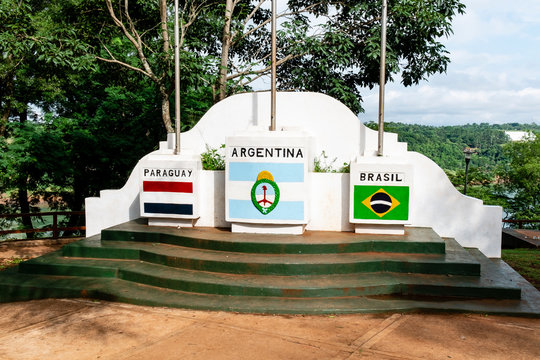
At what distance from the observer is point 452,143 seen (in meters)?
61.8

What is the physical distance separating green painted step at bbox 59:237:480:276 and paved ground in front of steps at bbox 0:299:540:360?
3.25ft

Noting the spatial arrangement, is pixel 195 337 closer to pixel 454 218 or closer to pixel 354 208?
pixel 354 208

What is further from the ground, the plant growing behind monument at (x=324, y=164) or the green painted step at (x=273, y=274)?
the plant growing behind monument at (x=324, y=164)

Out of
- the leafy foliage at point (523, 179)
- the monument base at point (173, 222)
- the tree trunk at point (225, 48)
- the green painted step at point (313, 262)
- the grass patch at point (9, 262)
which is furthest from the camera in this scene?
the leafy foliage at point (523, 179)

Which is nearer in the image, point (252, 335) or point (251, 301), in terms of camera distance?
point (252, 335)

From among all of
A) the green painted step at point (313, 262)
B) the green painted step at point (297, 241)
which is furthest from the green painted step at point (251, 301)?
the green painted step at point (297, 241)

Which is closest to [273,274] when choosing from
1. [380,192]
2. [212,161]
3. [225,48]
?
[380,192]

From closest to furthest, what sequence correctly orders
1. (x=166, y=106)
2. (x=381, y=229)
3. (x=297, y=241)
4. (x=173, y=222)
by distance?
(x=297, y=241) → (x=381, y=229) → (x=173, y=222) → (x=166, y=106)

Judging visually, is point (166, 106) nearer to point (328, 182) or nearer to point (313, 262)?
point (328, 182)

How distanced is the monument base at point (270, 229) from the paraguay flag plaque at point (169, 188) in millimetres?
928

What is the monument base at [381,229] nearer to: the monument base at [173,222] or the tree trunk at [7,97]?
the monument base at [173,222]

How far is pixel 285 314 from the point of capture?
5.85m

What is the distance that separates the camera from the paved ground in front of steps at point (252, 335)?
4.79 meters

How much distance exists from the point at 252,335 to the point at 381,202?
3.51 meters
